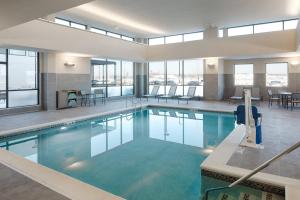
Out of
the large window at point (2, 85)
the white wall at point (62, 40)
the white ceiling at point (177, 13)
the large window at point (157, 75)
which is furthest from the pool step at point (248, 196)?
the large window at point (157, 75)

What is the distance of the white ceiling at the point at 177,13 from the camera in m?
8.57

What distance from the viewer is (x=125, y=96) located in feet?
47.3

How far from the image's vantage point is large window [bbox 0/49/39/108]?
329 inches

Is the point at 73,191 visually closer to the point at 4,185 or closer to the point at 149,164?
the point at 4,185

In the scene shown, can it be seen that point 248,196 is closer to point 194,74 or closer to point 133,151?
point 133,151

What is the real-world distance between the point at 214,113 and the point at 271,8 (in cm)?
461

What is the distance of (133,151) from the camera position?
204 inches

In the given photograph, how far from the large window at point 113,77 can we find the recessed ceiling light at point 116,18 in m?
2.46

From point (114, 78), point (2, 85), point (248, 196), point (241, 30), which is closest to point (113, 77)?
point (114, 78)

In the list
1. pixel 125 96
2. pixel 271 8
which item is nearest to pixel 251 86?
pixel 271 8

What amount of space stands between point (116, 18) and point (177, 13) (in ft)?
9.06

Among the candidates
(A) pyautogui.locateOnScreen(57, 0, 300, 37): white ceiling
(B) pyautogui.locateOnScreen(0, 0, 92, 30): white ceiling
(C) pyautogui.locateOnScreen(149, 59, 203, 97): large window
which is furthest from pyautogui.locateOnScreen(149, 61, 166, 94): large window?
(B) pyautogui.locateOnScreen(0, 0, 92, 30): white ceiling

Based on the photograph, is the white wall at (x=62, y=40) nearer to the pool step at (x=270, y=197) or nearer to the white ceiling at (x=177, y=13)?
the white ceiling at (x=177, y=13)

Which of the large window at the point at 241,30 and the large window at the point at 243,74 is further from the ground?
the large window at the point at 241,30
